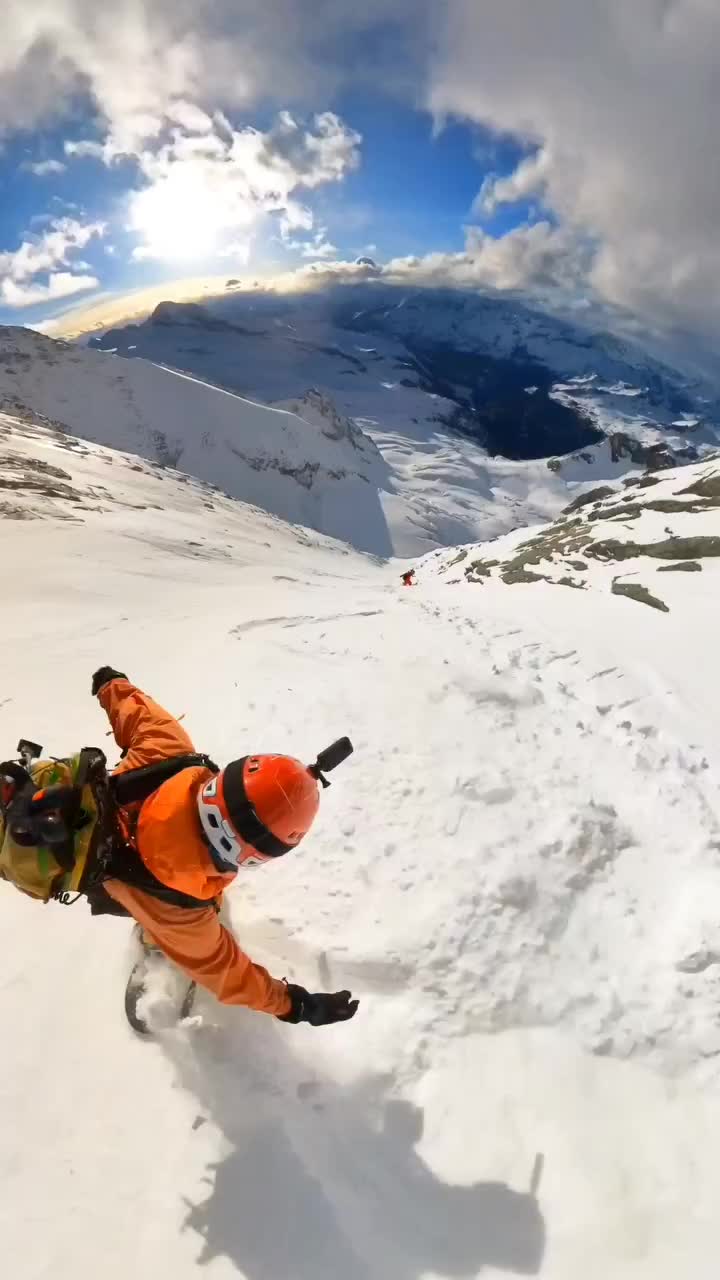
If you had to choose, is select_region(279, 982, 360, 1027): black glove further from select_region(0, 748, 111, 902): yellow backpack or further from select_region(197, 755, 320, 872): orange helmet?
select_region(0, 748, 111, 902): yellow backpack

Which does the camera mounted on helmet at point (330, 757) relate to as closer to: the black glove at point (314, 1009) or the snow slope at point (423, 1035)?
the black glove at point (314, 1009)

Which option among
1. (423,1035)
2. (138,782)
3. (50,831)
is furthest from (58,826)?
(423,1035)

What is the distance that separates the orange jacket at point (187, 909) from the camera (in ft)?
12.8

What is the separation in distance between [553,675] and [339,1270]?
8058 mm

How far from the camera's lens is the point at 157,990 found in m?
4.86

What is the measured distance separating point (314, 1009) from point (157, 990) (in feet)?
4.24

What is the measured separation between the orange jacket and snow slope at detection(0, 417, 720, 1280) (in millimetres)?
748

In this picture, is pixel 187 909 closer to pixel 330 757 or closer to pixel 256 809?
pixel 256 809

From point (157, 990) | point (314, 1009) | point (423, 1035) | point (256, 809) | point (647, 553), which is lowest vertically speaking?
point (423, 1035)

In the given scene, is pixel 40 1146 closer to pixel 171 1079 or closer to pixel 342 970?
pixel 171 1079

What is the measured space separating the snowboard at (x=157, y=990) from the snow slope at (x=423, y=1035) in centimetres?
12

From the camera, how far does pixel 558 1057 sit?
4.78 m

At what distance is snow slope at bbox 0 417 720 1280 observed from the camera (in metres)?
3.84

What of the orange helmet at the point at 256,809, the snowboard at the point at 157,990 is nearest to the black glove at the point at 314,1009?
the snowboard at the point at 157,990
